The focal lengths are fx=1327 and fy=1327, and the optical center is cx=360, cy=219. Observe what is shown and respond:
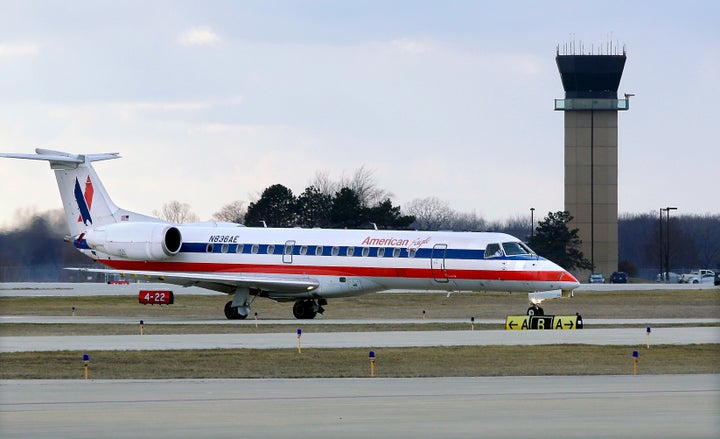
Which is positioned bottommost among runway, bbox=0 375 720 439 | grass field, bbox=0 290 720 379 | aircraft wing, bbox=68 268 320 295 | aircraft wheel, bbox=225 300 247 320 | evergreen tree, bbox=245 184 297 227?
runway, bbox=0 375 720 439

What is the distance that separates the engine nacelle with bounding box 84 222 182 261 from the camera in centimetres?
5106

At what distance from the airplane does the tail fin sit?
0.04m

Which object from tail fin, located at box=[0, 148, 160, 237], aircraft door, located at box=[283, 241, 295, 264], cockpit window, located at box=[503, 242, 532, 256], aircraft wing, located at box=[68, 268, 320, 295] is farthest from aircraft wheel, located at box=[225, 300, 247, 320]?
cockpit window, located at box=[503, 242, 532, 256]

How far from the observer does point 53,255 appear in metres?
70.0

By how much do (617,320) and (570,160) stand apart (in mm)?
82526

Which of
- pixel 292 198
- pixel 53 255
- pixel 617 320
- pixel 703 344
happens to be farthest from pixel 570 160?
pixel 703 344

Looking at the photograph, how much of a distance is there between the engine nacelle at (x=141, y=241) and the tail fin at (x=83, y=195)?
1.50 metres

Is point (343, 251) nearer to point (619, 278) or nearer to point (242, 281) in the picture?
point (242, 281)

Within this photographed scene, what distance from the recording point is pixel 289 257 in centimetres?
4988

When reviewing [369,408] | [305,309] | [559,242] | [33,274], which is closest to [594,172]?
[559,242]

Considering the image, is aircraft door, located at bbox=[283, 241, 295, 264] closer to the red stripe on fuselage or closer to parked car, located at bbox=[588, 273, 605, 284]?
the red stripe on fuselage

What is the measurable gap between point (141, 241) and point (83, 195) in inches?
150

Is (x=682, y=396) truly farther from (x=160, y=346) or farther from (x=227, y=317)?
(x=227, y=317)

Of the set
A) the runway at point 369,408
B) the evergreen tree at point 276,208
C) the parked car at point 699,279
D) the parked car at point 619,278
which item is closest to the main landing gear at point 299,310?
the runway at point 369,408
